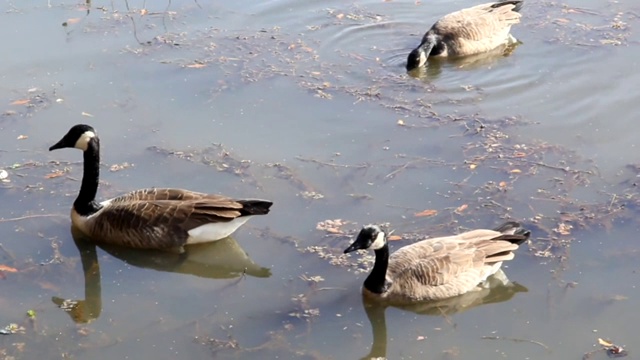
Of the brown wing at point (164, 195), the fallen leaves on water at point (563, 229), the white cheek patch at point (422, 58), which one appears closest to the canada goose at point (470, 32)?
the white cheek patch at point (422, 58)

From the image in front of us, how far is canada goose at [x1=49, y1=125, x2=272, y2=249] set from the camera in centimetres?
891

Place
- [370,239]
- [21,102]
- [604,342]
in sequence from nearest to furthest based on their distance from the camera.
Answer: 1. [604,342]
2. [370,239]
3. [21,102]

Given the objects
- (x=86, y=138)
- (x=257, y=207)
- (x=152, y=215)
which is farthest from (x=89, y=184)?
(x=257, y=207)

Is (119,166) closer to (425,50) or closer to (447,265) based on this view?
(447,265)

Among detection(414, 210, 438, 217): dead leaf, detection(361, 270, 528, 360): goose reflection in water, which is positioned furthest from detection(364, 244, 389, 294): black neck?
detection(414, 210, 438, 217): dead leaf

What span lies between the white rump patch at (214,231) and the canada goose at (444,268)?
58.0 inches

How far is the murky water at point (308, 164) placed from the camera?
25.8 feet

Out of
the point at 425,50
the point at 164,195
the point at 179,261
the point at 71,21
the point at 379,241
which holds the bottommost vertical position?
the point at 179,261

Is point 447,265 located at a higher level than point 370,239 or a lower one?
lower

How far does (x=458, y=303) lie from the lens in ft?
26.9

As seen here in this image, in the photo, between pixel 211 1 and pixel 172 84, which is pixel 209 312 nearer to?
pixel 172 84

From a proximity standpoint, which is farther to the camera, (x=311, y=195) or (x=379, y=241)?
(x=311, y=195)

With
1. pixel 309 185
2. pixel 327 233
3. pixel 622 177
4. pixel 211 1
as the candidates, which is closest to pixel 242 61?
pixel 211 1

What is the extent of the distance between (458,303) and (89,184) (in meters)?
3.58
